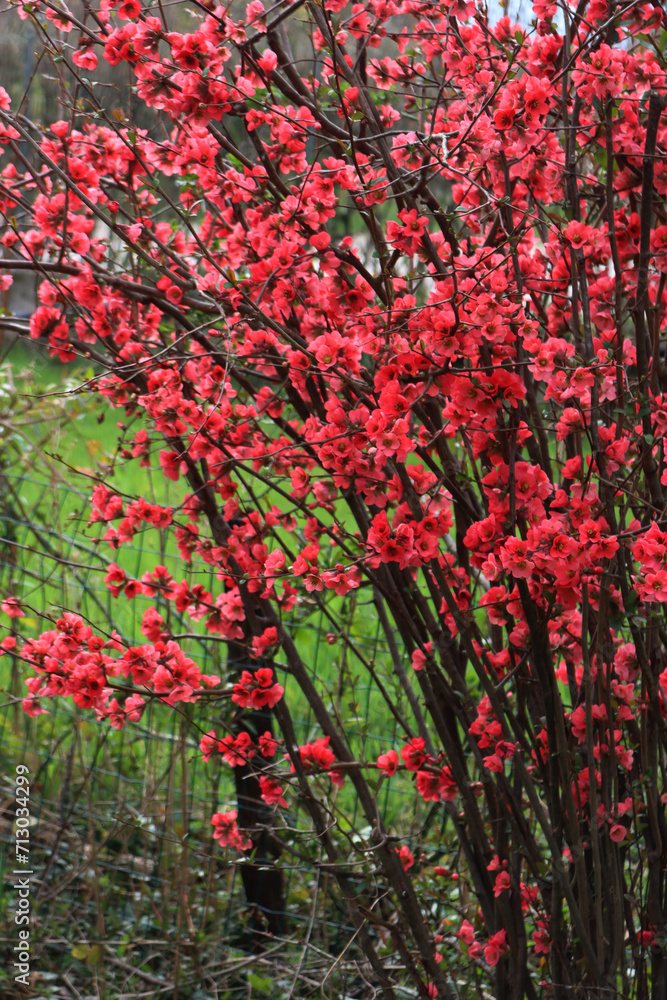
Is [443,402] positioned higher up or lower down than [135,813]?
higher up

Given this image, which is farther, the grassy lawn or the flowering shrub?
the grassy lawn

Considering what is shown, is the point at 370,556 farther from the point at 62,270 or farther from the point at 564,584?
the point at 62,270

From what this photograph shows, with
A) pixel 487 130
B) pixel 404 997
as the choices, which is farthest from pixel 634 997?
pixel 487 130

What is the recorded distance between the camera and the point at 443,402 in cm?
172

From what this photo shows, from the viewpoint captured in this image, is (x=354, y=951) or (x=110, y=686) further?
(x=354, y=951)

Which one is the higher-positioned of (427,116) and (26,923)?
(427,116)

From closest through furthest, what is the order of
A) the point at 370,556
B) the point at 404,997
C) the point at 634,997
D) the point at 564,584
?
the point at 564,584
the point at 370,556
the point at 634,997
the point at 404,997

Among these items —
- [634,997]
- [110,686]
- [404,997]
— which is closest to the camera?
[110,686]

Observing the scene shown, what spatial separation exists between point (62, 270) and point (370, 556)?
0.87 m

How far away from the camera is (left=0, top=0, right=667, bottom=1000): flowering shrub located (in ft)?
4.67

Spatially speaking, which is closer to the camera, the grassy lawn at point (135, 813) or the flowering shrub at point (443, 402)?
the flowering shrub at point (443, 402)

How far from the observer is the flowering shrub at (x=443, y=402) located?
142 cm

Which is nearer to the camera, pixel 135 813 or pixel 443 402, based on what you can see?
pixel 443 402

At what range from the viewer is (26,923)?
2.60 meters
